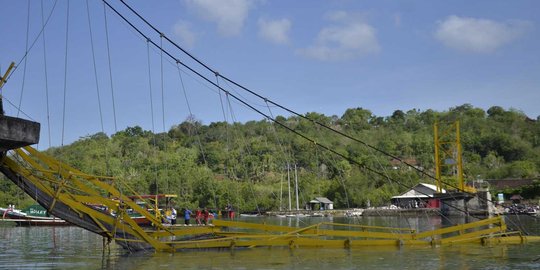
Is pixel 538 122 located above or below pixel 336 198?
above

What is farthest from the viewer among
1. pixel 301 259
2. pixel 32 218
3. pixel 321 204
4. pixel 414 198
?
pixel 321 204

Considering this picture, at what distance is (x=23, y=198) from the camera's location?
91.4 metres

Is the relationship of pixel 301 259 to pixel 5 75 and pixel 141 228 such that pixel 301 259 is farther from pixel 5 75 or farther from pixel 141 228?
pixel 5 75

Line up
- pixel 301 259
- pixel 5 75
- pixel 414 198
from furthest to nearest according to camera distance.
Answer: pixel 414 198
pixel 301 259
pixel 5 75

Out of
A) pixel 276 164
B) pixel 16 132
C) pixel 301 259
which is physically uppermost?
pixel 276 164

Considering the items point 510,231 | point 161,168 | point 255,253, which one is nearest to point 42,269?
point 255,253

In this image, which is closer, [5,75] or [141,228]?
[5,75]

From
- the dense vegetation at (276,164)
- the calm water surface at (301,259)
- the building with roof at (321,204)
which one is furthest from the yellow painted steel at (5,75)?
the building with roof at (321,204)

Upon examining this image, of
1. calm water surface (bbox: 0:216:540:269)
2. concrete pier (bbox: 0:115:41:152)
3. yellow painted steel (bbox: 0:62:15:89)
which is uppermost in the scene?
yellow painted steel (bbox: 0:62:15:89)

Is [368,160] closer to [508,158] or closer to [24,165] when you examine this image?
[508,158]

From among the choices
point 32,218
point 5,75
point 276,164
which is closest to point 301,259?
point 5,75

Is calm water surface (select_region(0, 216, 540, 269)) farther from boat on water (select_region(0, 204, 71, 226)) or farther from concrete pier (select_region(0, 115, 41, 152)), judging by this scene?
boat on water (select_region(0, 204, 71, 226))

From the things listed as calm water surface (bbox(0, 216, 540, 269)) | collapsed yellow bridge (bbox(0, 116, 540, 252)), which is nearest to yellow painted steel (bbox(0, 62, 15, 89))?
collapsed yellow bridge (bbox(0, 116, 540, 252))

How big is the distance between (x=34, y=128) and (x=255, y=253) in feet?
31.6
